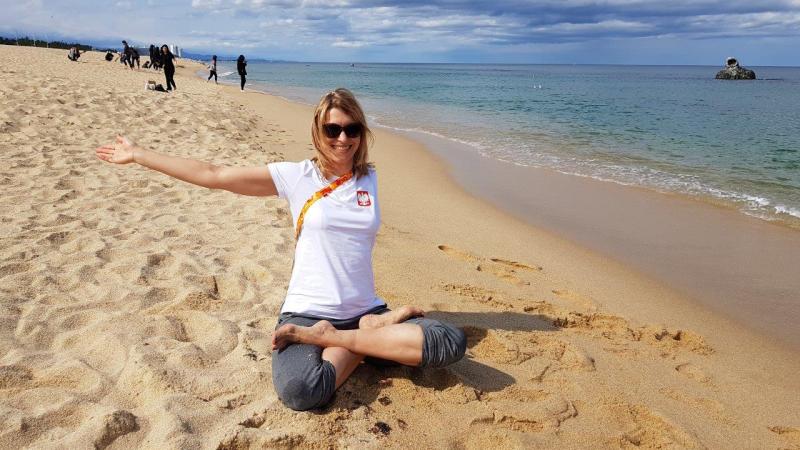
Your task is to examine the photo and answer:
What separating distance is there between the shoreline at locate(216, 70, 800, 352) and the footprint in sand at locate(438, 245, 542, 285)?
3.56 ft

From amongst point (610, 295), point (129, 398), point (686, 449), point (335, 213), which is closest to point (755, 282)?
point (610, 295)

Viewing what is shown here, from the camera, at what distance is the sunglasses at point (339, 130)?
111 inches

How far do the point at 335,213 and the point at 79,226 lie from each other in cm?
295

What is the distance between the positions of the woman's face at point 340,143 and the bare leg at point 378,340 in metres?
0.89

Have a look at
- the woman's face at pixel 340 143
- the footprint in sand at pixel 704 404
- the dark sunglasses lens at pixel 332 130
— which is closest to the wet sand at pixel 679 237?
the footprint in sand at pixel 704 404

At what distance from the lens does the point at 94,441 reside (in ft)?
7.04

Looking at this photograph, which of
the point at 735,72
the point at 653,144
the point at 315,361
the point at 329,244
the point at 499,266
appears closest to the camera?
the point at 315,361

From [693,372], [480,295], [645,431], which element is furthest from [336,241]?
[693,372]

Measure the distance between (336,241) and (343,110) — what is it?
708mm

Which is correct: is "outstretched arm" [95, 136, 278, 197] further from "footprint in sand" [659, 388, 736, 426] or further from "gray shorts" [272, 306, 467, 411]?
"footprint in sand" [659, 388, 736, 426]

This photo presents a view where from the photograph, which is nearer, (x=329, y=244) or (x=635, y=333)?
(x=329, y=244)

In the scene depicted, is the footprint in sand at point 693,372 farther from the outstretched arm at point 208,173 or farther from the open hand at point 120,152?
the open hand at point 120,152

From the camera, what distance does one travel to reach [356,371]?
286 centimetres

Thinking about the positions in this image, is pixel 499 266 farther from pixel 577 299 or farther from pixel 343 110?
pixel 343 110
